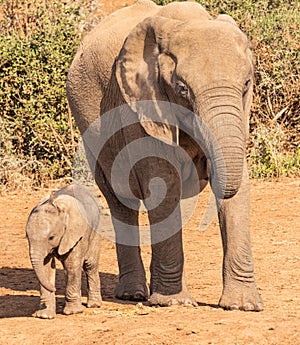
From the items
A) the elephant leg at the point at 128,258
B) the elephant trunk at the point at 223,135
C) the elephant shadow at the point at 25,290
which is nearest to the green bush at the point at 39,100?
the elephant shadow at the point at 25,290

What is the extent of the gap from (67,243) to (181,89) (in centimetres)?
134

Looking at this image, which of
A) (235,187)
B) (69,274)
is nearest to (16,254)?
(69,274)

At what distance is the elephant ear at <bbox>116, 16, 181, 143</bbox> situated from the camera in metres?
7.12

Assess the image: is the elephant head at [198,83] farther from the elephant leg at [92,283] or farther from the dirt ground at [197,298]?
the elephant leg at [92,283]

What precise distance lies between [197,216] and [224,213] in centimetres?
484

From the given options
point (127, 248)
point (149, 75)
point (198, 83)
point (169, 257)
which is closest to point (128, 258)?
point (127, 248)

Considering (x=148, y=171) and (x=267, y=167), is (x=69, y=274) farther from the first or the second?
(x=267, y=167)

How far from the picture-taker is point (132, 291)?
8211 millimetres

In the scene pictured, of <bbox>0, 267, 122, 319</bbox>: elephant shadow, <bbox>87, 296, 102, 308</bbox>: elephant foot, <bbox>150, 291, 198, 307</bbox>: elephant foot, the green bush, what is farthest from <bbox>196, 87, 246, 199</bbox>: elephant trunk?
the green bush

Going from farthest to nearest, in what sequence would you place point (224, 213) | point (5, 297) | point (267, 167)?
point (267, 167) → point (5, 297) → point (224, 213)

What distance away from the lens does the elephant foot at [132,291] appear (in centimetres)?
820

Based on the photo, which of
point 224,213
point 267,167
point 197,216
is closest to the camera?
point 224,213

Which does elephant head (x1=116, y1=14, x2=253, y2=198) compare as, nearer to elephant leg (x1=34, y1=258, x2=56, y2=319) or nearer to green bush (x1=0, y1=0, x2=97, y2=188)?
elephant leg (x1=34, y1=258, x2=56, y2=319)

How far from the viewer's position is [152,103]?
7195mm
